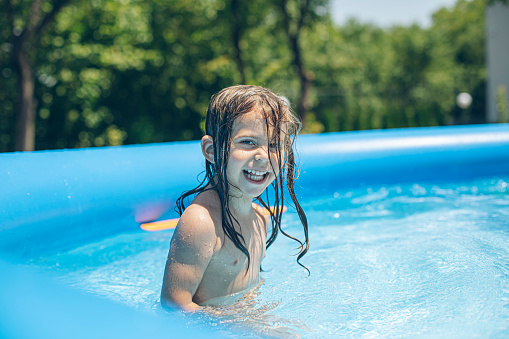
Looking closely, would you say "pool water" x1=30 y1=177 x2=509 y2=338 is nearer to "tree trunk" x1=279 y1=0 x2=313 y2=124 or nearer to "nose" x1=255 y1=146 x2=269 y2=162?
"nose" x1=255 y1=146 x2=269 y2=162

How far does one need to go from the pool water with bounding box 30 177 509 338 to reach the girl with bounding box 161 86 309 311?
0.09 m

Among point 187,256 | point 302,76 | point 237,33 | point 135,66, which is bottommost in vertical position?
point 187,256

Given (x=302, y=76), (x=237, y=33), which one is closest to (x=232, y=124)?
(x=237, y=33)

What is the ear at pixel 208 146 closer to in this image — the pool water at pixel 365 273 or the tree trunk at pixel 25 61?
the pool water at pixel 365 273

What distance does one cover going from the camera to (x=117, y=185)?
302 cm

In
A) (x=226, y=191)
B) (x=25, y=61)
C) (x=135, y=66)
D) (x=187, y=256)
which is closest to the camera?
(x=187, y=256)

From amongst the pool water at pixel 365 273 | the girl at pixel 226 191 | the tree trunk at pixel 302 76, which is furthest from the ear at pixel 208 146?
the tree trunk at pixel 302 76

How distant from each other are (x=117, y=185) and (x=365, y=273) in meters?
1.61

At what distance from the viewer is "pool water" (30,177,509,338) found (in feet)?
5.09

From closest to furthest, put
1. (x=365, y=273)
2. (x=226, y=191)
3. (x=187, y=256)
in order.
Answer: (x=187, y=256) < (x=226, y=191) < (x=365, y=273)

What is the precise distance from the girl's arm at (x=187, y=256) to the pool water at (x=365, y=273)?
0.06 meters

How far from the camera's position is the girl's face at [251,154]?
1.45 metres

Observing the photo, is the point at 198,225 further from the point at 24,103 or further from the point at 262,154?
the point at 24,103

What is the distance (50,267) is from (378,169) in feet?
8.32
